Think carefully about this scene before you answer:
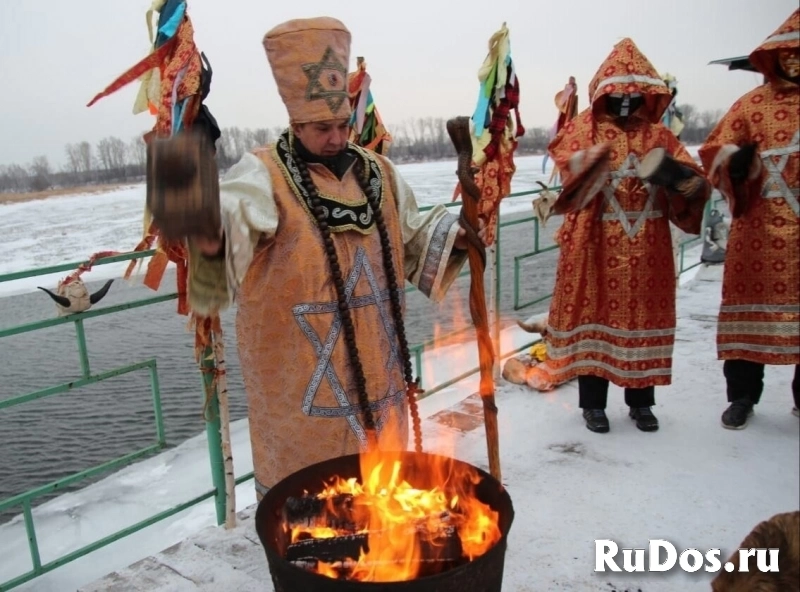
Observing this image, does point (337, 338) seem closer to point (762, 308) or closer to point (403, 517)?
point (403, 517)

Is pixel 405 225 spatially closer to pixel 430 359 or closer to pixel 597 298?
pixel 597 298

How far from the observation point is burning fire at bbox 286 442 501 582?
1542 millimetres

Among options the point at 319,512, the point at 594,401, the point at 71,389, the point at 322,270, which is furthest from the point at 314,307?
the point at 594,401

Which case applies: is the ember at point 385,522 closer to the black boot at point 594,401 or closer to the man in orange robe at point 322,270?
the man in orange robe at point 322,270

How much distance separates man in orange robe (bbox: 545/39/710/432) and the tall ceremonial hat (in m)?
1.61

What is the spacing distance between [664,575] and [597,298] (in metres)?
1.56

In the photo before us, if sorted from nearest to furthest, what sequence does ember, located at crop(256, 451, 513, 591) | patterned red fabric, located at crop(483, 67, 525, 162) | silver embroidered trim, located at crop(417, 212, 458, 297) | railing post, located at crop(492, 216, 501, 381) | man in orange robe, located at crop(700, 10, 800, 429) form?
ember, located at crop(256, 451, 513, 591) → silver embroidered trim, located at crop(417, 212, 458, 297) → man in orange robe, located at crop(700, 10, 800, 429) → patterned red fabric, located at crop(483, 67, 525, 162) → railing post, located at crop(492, 216, 501, 381)

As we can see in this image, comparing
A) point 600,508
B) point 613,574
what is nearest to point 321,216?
point 613,574

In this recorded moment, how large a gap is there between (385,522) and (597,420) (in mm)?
2393

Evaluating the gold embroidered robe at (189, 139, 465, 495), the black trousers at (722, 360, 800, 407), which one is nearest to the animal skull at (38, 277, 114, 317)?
the gold embroidered robe at (189, 139, 465, 495)

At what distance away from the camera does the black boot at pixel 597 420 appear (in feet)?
12.3

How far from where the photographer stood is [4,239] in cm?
1132

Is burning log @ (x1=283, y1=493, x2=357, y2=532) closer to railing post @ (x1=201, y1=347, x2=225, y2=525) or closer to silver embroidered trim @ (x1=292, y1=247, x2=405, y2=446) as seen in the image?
silver embroidered trim @ (x1=292, y1=247, x2=405, y2=446)

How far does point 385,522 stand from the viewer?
1.71 m
